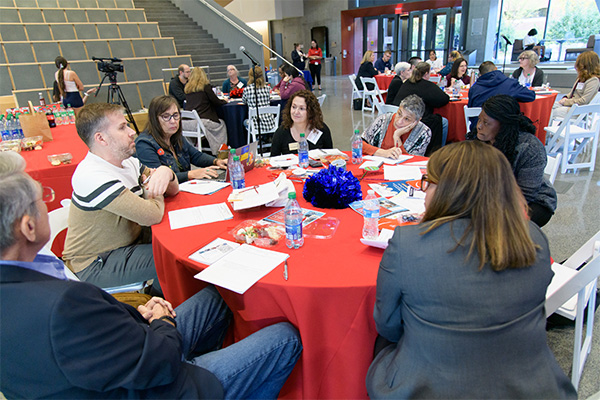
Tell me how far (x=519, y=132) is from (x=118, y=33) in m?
9.74

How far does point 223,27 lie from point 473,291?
1172 centimetres

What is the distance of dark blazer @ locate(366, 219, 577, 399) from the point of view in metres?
0.96

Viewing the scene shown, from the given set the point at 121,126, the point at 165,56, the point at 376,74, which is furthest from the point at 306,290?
the point at 165,56

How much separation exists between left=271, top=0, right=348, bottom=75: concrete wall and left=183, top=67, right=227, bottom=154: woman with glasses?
42.7ft

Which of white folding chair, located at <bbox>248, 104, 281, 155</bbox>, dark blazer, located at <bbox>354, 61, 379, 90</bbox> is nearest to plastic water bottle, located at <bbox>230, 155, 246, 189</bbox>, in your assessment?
white folding chair, located at <bbox>248, 104, 281, 155</bbox>

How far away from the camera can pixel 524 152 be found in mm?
2289

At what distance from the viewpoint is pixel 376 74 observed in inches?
358

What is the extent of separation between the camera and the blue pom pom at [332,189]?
197 centimetres

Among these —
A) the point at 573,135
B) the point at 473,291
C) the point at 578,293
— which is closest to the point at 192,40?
the point at 573,135

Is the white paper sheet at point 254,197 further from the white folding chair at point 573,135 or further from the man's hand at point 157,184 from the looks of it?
the white folding chair at point 573,135

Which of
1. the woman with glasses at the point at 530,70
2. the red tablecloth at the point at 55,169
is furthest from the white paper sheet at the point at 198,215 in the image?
the woman with glasses at the point at 530,70

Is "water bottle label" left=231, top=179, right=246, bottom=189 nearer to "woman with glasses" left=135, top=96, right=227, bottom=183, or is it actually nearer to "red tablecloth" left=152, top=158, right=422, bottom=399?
"woman with glasses" left=135, top=96, right=227, bottom=183

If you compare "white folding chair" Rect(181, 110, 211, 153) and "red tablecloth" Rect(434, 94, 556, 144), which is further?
"white folding chair" Rect(181, 110, 211, 153)

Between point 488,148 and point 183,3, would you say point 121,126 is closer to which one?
point 488,148
